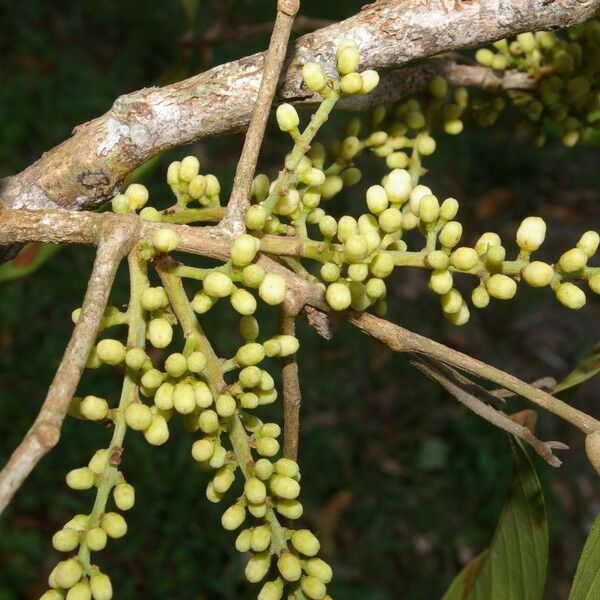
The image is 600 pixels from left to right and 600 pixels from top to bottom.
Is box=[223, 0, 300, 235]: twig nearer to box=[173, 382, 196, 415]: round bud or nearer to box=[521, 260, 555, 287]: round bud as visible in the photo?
box=[173, 382, 196, 415]: round bud

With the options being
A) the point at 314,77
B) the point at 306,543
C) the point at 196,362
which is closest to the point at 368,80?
the point at 314,77

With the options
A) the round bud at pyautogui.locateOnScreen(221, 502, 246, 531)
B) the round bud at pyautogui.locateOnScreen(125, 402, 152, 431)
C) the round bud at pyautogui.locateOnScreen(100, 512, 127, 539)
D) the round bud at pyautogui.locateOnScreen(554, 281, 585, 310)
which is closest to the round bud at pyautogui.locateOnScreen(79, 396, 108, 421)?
the round bud at pyautogui.locateOnScreen(125, 402, 152, 431)

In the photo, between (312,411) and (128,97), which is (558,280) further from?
(312,411)

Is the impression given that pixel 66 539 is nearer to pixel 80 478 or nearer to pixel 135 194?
pixel 80 478

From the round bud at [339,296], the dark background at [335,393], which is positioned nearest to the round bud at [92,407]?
the round bud at [339,296]

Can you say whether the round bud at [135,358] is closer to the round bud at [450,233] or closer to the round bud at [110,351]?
the round bud at [110,351]

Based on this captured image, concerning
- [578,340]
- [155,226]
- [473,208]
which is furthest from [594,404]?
[155,226]
